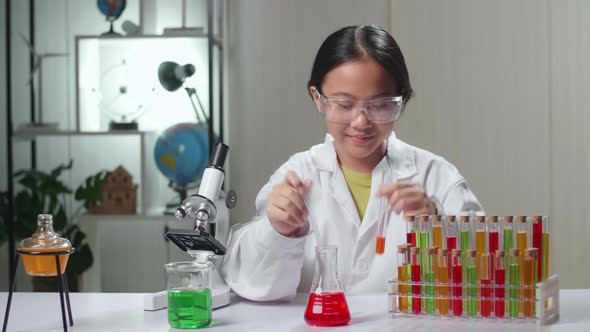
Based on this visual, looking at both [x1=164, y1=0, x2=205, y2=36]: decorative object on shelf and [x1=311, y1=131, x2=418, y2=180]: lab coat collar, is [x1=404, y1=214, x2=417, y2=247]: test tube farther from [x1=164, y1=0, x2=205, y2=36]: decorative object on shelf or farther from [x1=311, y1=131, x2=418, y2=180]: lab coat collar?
[x1=164, y1=0, x2=205, y2=36]: decorative object on shelf

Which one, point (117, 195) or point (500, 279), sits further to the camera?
point (117, 195)

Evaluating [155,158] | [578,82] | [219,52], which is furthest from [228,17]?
[578,82]

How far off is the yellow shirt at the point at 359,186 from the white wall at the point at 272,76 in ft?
5.12

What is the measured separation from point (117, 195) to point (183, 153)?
0.40 metres

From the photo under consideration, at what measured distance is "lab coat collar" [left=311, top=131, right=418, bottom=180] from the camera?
237 centimetres

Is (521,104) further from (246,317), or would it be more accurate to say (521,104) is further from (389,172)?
(246,317)

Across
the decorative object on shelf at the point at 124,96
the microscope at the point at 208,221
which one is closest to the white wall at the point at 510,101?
the decorative object on shelf at the point at 124,96

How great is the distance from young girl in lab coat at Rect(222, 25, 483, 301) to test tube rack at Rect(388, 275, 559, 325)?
1.30ft

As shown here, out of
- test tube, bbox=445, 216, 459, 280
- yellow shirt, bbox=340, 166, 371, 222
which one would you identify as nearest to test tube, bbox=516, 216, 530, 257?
test tube, bbox=445, 216, 459, 280

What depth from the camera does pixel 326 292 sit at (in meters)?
1.57

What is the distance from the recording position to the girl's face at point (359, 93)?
7.33ft

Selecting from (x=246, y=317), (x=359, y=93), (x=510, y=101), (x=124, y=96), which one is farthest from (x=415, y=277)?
(x=124, y=96)

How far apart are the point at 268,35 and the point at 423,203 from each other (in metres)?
2.36

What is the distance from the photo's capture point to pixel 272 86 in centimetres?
401
